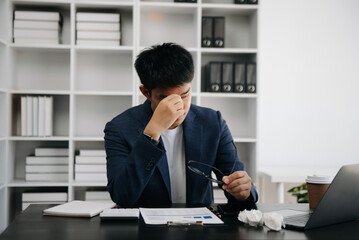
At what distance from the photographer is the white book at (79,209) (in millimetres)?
1158

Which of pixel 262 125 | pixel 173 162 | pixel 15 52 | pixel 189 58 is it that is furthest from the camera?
pixel 262 125

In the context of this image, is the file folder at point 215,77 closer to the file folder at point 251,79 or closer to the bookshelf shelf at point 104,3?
the file folder at point 251,79

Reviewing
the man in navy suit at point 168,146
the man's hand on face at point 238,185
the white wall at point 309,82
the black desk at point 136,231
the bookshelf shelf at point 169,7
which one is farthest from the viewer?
the white wall at point 309,82

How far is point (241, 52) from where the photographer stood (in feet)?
9.71

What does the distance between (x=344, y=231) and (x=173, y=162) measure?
82cm

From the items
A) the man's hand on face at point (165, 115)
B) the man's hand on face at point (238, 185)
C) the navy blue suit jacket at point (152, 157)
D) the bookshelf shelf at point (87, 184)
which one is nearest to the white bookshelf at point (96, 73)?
the bookshelf shelf at point (87, 184)

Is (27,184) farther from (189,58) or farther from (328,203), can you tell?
(328,203)


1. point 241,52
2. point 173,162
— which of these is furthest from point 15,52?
point 173,162

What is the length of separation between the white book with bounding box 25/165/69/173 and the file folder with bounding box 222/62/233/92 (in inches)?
54.3

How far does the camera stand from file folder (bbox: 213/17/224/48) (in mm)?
2953

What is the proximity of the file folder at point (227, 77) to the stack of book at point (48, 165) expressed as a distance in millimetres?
1324

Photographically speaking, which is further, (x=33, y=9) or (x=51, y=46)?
(x=33, y=9)

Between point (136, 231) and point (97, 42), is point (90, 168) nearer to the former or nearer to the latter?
point (97, 42)

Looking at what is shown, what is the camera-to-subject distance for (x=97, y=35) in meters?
2.92
